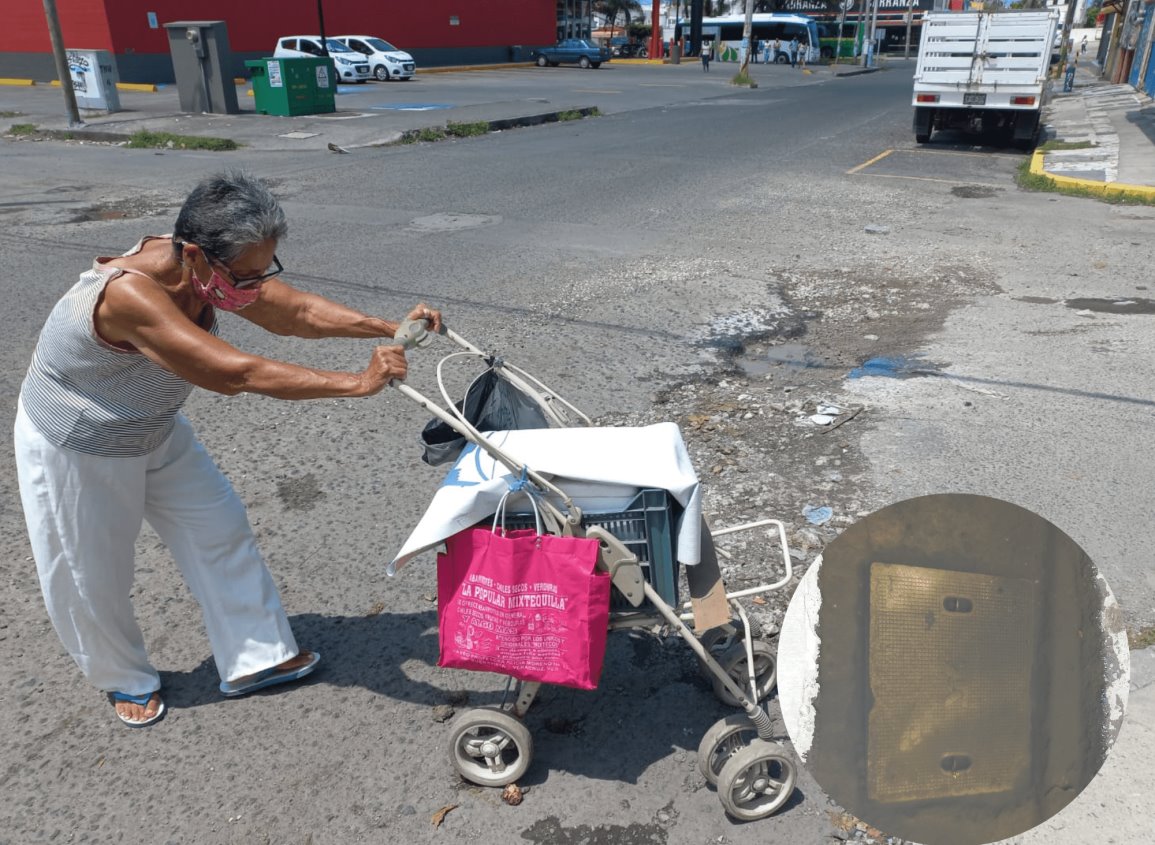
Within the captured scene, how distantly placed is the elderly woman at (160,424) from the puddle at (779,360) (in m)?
3.40

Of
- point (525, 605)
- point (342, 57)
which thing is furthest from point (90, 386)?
point (342, 57)

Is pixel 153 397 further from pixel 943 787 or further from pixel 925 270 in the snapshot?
pixel 925 270

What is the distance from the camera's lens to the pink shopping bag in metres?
2.45

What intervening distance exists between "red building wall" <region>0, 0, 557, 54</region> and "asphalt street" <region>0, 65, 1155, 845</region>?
56.3 ft

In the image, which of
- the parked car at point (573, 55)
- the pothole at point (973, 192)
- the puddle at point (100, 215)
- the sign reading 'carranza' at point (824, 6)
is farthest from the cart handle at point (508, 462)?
the sign reading 'carranza' at point (824, 6)

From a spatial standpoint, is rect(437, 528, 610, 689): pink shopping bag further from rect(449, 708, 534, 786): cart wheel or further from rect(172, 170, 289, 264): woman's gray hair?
rect(172, 170, 289, 264): woman's gray hair

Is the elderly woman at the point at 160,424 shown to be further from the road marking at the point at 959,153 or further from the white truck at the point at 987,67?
the white truck at the point at 987,67

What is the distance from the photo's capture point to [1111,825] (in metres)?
2.46

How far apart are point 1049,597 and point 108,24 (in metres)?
32.0

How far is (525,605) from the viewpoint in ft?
8.18

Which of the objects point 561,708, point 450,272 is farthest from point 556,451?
point 450,272

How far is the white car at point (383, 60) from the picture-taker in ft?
100

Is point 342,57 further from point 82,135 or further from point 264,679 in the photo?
point 264,679

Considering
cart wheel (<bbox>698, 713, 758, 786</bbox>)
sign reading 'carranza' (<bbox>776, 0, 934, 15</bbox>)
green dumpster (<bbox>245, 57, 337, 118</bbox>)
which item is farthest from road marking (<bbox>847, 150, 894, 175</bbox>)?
sign reading 'carranza' (<bbox>776, 0, 934, 15</bbox>)
